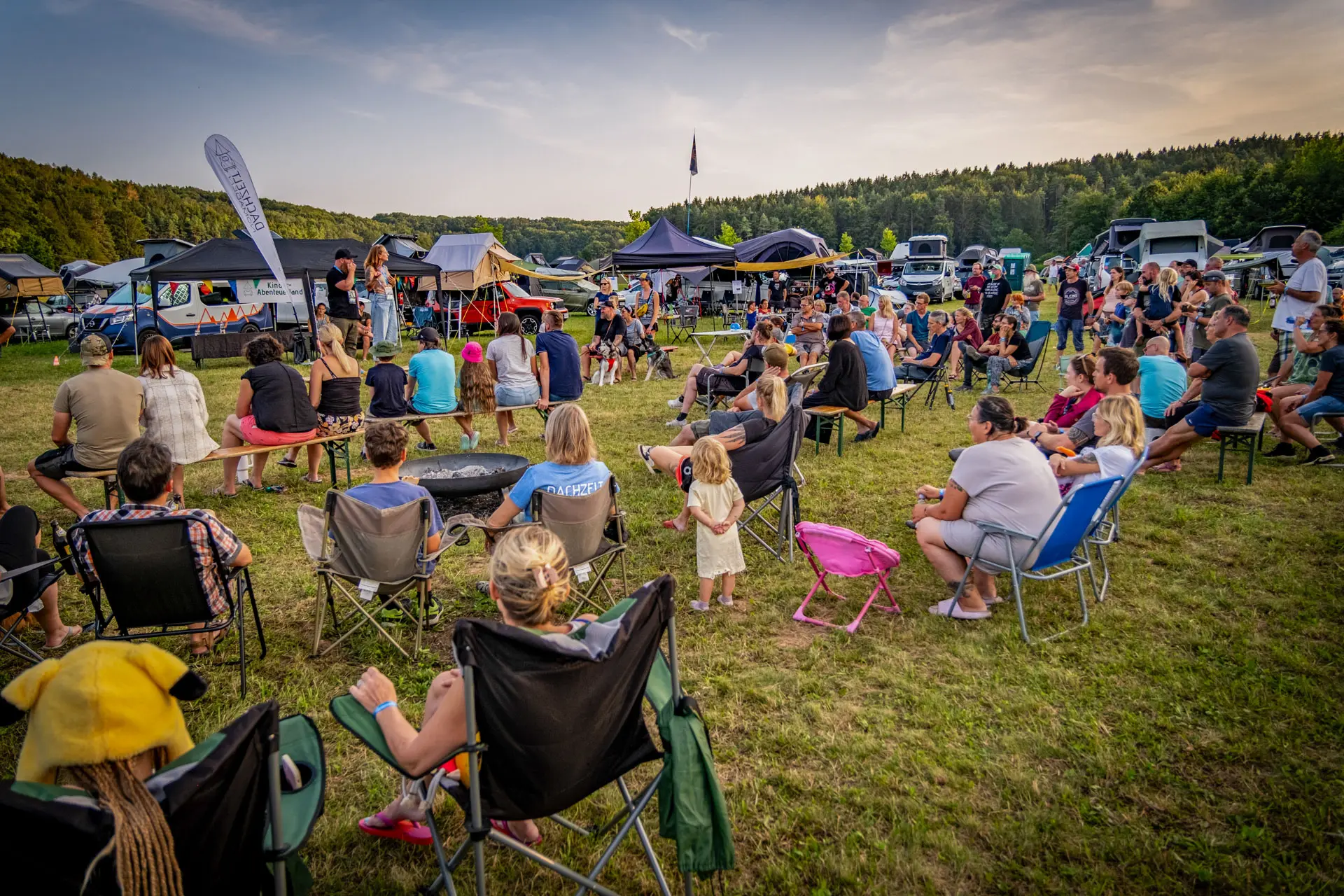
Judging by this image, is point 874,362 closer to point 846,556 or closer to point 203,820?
point 846,556

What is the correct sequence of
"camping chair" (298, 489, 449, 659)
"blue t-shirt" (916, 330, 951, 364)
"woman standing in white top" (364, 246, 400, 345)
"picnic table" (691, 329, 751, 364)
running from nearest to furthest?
"camping chair" (298, 489, 449, 659) < "blue t-shirt" (916, 330, 951, 364) < "picnic table" (691, 329, 751, 364) < "woman standing in white top" (364, 246, 400, 345)

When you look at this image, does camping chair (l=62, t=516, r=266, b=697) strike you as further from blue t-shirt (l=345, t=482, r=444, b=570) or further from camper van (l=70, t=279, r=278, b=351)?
camper van (l=70, t=279, r=278, b=351)

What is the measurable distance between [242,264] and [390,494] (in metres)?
12.3

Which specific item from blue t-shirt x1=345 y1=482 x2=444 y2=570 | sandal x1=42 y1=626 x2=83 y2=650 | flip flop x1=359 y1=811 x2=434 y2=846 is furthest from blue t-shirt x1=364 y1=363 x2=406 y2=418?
flip flop x1=359 y1=811 x2=434 y2=846

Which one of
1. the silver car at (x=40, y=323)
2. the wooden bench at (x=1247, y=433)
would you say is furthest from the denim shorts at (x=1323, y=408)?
the silver car at (x=40, y=323)

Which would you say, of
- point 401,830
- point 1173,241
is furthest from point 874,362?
point 1173,241

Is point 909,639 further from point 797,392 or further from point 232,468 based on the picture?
point 232,468

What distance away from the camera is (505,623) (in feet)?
6.57

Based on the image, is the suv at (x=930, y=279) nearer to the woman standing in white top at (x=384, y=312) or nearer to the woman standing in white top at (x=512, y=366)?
the woman standing in white top at (x=384, y=312)

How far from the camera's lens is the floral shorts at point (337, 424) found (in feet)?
20.0

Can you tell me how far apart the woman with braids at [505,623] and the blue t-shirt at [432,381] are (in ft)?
17.0

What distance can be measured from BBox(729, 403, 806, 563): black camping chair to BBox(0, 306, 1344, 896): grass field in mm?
245

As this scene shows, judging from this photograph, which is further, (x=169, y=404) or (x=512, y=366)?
(x=512, y=366)

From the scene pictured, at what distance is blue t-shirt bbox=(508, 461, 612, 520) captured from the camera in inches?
139
